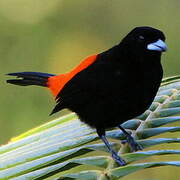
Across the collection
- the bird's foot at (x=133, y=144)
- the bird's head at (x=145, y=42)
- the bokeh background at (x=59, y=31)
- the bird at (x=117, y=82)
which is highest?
the bokeh background at (x=59, y=31)

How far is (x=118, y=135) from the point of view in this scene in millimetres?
2365

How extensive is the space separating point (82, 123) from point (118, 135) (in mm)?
304

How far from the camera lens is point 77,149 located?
1.86 meters

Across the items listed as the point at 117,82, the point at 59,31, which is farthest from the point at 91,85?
the point at 59,31

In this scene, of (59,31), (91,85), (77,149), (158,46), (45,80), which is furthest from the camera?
(59,31)

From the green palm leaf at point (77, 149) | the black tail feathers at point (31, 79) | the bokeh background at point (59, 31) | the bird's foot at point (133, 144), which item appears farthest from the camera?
the bokeh background at point (59, 31)

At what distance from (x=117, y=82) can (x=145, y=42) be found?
0.27 metres

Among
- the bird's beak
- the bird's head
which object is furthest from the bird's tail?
the bird's beak

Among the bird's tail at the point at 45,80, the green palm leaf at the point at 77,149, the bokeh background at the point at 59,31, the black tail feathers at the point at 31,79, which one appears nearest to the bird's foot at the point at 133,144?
the green palm leaf at the point at 77,149

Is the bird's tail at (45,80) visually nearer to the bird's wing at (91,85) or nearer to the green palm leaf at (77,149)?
the bird's wing at (91,85)

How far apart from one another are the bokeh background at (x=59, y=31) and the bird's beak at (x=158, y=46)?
343 centimetres

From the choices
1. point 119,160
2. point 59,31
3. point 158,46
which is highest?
point 59,31

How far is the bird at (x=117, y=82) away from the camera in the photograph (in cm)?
294

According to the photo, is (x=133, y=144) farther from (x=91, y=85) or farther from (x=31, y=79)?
(x=31, y=79)
